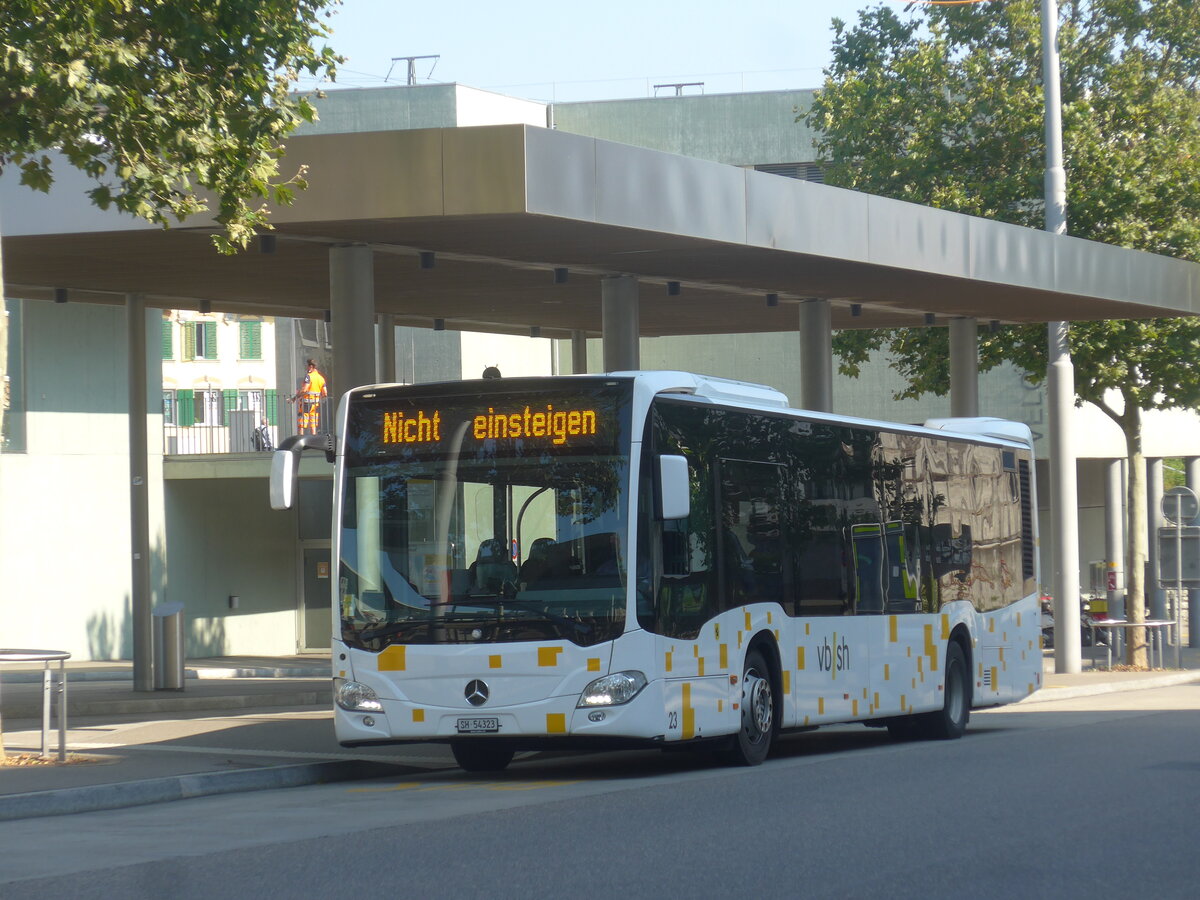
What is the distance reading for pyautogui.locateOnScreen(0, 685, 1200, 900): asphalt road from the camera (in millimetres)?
8234

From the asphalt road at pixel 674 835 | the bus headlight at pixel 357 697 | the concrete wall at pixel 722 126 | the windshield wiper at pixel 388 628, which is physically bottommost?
the asphalt road at pixel 674 835

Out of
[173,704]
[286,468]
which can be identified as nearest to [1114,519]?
[173,704]

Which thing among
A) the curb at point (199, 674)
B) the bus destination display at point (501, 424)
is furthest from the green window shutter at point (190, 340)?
the bus destination display at point (501, 424)

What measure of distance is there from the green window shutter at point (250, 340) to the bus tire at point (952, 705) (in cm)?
6316

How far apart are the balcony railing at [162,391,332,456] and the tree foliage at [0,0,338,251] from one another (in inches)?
783

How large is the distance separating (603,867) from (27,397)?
82.1 ft

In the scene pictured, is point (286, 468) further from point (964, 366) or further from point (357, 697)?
point (964, 366)

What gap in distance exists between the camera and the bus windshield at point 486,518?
12922 millimetres

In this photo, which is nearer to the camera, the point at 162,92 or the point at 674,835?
the point at 674,835

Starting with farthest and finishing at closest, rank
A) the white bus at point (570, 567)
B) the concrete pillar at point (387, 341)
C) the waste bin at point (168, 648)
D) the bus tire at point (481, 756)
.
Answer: the concrete pillar at point (387, 341) → the waste bin at point (168, 648) → the bus tire at point (481, 756) → the white bus at point (570, 567)

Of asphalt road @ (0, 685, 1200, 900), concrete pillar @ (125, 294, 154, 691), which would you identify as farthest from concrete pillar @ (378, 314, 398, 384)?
asphalt road @ (0, 685, 1200, 900)

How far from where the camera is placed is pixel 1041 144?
1163 inches

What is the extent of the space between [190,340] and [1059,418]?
56.4 m

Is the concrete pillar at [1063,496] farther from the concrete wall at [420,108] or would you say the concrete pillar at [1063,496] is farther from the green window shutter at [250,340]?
the green window shutter at [250,340]
